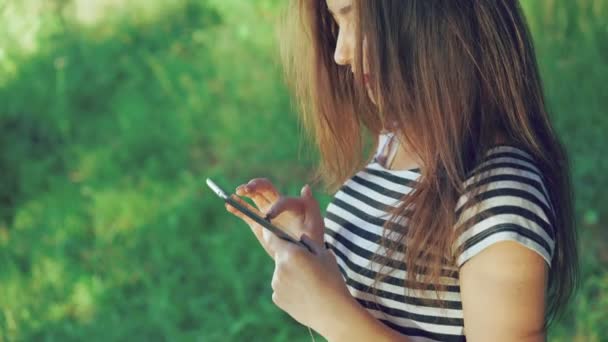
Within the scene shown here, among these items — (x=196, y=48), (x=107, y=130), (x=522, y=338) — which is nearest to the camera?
(x=522, y=338)

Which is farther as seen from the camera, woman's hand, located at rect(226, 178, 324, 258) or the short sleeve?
woman's hand, located at rect(226, 178, 324, 258)

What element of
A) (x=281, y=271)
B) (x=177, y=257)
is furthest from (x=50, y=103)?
(x=281, y=271)

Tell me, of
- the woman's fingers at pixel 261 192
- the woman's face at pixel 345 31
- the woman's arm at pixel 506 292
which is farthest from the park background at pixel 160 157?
the woman's arm at pixel 506 292

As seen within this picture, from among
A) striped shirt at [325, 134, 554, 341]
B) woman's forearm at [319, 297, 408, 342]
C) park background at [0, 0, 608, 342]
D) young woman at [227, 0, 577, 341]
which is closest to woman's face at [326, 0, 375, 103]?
young woman at [227, 0, 577, 341]

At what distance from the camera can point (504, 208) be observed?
1.18m

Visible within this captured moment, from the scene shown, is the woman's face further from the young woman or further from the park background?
the park background

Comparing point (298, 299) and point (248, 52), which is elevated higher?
point (248, 52)

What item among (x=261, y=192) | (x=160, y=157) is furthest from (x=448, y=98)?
(x=160, y=157)

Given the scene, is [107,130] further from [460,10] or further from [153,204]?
[460,10]

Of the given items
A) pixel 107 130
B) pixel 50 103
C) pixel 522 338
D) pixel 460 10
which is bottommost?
pixel 522 338

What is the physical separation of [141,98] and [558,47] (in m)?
1.89

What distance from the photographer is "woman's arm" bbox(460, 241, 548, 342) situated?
1.17 metres

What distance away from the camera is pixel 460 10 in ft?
4.17

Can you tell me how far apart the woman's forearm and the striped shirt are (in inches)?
→ 3.2
